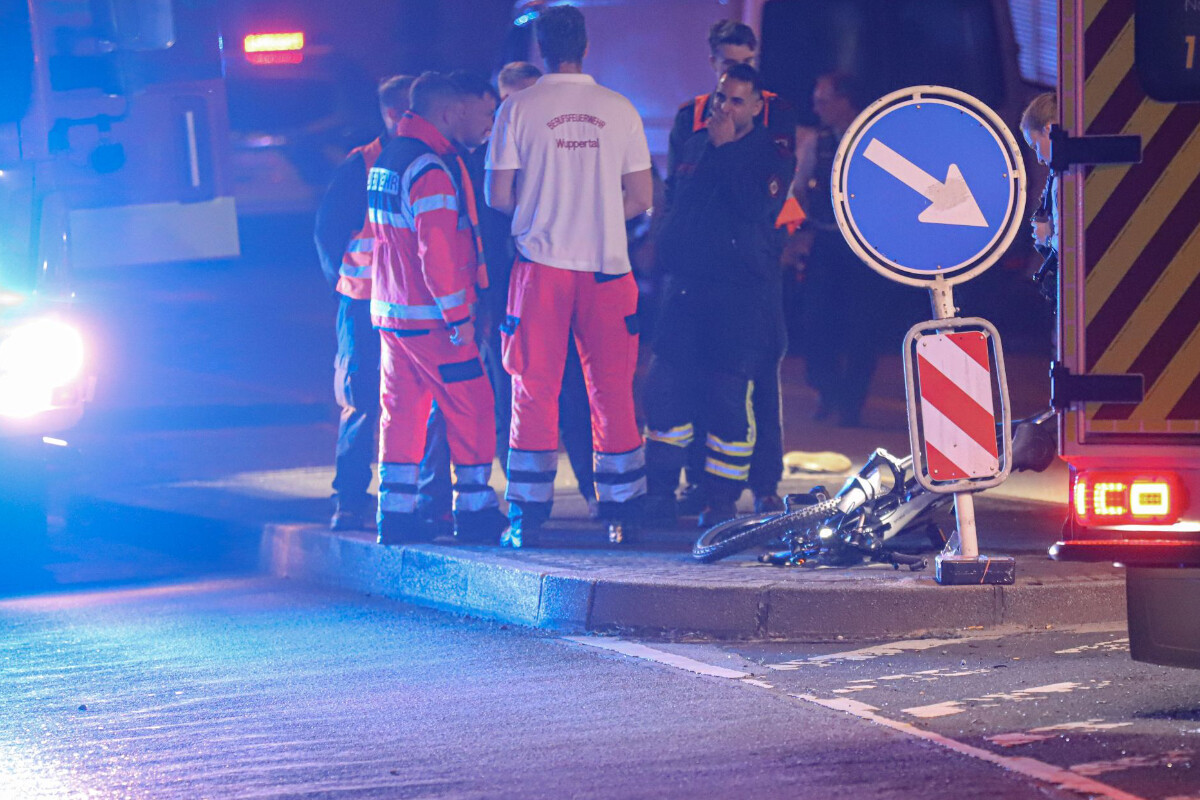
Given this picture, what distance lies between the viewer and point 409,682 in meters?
6.27

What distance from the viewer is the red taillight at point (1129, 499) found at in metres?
5.08

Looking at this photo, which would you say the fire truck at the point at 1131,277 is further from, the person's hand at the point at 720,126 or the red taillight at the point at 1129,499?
the person's hand at the point at 720,126

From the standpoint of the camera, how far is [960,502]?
6723mm

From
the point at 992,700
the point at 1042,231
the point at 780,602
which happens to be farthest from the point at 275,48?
the point at 992,700

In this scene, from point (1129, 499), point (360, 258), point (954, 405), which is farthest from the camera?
point (360, 258)

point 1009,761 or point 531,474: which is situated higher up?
point 531,474

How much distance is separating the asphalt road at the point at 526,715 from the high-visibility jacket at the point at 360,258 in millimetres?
1759

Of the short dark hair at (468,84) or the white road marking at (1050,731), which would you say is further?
the short dark hair at (468,84)

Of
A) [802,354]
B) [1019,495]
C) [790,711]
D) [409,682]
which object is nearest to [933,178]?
[790,711]

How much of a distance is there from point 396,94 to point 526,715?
4179mm

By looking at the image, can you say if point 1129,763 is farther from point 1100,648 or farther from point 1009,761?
point 1100,648

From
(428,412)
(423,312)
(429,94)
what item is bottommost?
(428,412)

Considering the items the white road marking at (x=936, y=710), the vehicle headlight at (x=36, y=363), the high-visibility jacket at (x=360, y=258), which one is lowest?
the white road marking at (x=936, y=710)

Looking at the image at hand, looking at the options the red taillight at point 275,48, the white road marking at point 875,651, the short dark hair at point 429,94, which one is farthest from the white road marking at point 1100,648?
the red taillight at point 275,48
